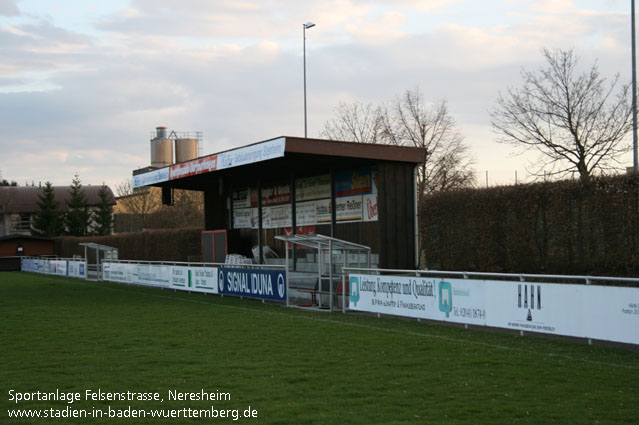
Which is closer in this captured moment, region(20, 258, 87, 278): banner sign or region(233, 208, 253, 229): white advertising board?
region(233, 208, 253, 229): white advertising board

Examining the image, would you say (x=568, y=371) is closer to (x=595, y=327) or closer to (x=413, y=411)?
(x=595, y=327)

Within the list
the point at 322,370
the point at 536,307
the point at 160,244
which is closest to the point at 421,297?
the point at 536,307

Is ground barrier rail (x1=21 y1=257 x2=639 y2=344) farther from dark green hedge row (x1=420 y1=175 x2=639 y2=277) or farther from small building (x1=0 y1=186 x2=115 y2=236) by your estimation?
small building (x1=0 y1=186 x2=115 y2=236)

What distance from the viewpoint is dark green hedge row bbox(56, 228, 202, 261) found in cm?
4491

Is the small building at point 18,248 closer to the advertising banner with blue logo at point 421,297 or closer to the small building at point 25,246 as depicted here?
the small building at point 25,246

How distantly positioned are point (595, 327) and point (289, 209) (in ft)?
68.1

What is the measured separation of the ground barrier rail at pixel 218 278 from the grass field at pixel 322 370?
4023mm

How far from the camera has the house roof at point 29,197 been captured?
87.0 metres

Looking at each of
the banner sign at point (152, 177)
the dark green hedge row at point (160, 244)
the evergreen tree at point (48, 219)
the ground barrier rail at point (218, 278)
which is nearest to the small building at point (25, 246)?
the dark green hedge row at point (160, 244)

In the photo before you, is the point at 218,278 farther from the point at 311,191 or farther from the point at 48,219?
the point at 48,219

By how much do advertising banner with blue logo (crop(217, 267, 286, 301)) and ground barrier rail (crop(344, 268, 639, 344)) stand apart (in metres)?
3.63

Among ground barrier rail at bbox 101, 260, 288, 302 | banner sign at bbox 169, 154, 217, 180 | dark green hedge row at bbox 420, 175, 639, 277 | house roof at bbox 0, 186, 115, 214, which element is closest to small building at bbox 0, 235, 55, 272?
house roof at bbox 0, 186, 115, 214

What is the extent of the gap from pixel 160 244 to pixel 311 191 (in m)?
21.4

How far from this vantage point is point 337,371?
10328 millimetres
